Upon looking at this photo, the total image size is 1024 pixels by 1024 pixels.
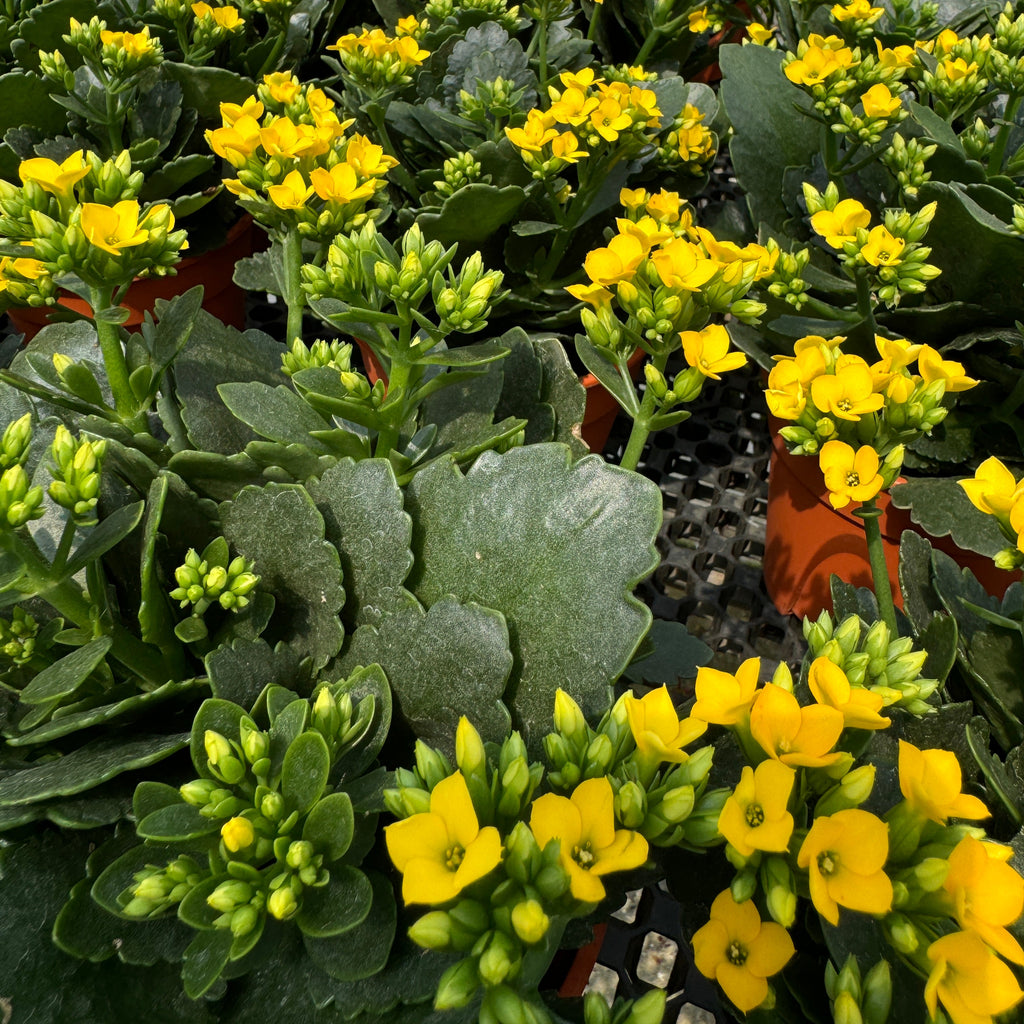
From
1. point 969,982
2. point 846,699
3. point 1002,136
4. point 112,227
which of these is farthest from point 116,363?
point 1002,136

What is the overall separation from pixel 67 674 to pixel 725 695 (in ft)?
1.20

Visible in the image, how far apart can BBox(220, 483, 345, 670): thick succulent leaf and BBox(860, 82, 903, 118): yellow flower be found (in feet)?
2.56

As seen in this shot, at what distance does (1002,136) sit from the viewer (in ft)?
3.34

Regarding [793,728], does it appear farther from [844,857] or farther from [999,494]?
[999,494]

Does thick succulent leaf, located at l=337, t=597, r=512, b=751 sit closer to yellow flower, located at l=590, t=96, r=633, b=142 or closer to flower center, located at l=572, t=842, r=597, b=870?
flower center, located at l=572, t=842, r=597, b=870

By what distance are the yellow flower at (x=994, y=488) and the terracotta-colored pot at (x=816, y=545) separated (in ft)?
1.10

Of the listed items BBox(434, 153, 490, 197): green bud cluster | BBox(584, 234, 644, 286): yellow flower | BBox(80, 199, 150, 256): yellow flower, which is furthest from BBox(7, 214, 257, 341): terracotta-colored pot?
BBox(584, 234, 644, 286): yellow flower

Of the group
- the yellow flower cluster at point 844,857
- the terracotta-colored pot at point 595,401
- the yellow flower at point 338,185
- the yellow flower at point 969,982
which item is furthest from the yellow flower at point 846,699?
the terracotta-colored pot at point 595,401

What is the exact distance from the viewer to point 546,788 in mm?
558

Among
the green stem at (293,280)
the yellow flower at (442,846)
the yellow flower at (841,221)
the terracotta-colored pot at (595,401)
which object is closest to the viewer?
the yellow flower at (442,846)

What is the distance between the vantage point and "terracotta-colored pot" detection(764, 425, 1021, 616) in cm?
97

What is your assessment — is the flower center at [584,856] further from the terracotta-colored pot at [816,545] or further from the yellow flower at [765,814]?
the terracotta-colored pot at [816,545]

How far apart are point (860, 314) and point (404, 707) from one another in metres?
0.66

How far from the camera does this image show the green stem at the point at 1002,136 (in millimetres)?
992
